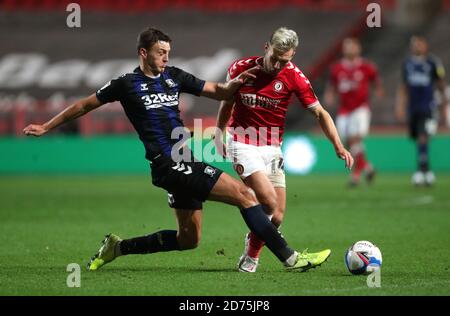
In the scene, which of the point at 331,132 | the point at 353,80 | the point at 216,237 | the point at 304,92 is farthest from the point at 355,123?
the point at 331,132

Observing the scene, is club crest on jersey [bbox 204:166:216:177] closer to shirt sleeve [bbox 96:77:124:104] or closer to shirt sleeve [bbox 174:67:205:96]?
shirt sleeve [bbox 174:67:205:96]

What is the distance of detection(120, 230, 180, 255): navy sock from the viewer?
27.5ft

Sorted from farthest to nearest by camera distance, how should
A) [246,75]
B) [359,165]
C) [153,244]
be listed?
[359,165] → [153,244] → [246,75]

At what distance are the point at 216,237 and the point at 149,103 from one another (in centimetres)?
323

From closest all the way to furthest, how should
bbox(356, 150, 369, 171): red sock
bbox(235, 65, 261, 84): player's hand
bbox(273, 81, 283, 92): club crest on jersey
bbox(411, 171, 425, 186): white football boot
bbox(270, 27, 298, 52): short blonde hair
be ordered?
bbox(270, 27, 298, 52): short blonde hair → bbox(235, 65, 261, 84): player's hand → bbox(273, 81, 283, 92): club crest on jersey → bbox(411, 171, 425, 186): white football boot → bbox(356, 150, 369, 171): red sock

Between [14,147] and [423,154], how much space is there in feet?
28.8

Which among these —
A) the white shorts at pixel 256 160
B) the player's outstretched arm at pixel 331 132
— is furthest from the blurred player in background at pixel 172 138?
the white shorts at pixel 256 160

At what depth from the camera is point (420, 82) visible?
18031 millimetres

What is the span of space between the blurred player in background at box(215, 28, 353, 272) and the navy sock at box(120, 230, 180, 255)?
24.0 inches

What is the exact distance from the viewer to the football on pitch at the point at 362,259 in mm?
7879

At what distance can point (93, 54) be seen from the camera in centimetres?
2700

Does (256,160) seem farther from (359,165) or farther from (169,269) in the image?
(359,165)

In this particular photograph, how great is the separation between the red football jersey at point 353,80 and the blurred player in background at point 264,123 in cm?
944

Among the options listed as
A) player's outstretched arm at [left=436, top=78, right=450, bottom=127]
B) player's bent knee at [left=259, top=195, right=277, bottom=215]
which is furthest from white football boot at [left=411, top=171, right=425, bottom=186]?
player's bent knee at [left=259, top=195, right=277, bottom=215]
